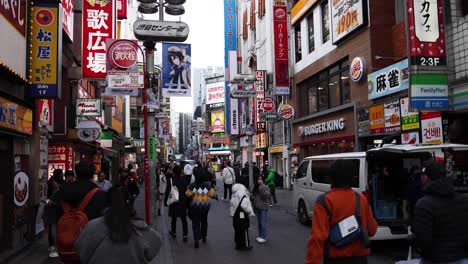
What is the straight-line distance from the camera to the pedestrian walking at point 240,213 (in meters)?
9.91

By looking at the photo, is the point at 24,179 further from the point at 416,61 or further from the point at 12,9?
the point at 416,61

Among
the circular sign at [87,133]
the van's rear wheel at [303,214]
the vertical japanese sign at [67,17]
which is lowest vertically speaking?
the van's rear wheel at [303,214]

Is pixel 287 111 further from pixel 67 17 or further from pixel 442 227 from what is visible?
pixel 442 227

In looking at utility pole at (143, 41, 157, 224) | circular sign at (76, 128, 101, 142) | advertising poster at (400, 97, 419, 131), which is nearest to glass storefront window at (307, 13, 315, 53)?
advertising poster at (400, 97, 419, 131)

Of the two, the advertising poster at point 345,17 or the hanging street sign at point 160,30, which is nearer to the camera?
the hanging street sign at point 160,30

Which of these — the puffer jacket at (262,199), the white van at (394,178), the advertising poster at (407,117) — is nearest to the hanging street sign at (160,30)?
the puffer jacket at (262,199)

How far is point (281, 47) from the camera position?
92.1 feet

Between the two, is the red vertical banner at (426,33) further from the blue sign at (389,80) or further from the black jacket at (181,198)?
the black jacket at (181,198)

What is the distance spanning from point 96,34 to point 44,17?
23.9 ft

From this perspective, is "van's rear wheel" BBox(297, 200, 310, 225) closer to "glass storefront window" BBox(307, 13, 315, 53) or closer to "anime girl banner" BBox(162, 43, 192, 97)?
"anime girl banner" BBox(162, 43, 192, 97)

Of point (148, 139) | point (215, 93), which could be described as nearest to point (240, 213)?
point (148, 139)

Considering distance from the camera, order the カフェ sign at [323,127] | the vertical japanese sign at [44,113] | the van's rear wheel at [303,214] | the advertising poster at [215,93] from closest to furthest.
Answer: the vertical japanese sign at [44,113] < the van's rear wheel at [303,214] < the カフェ sign at [323,127] < the advertising poster at [215,93]

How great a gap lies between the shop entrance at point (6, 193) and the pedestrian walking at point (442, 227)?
8991mm

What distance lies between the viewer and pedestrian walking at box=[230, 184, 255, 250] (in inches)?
390
